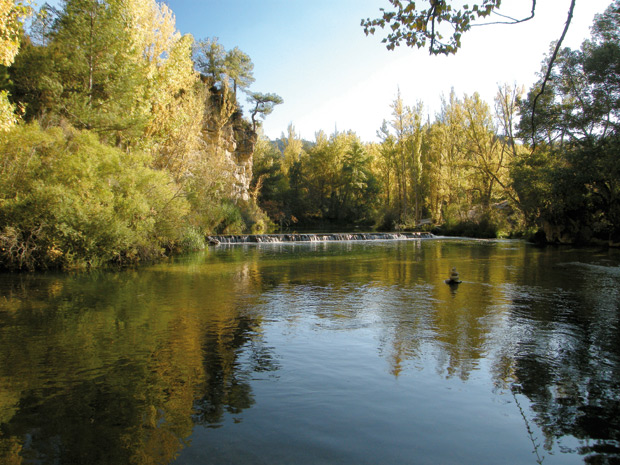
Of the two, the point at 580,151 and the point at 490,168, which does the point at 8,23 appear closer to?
the point at 580,151

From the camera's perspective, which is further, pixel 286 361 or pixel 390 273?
pixel 390 273

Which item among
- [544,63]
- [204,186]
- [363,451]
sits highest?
[544,63]

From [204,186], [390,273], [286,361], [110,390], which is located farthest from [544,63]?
[110,390]

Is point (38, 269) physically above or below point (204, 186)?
below

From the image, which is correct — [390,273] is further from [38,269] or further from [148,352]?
[38,269]

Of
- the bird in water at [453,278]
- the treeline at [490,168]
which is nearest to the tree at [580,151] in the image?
the treeline at [490,168]

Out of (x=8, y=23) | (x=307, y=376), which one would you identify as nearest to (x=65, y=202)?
(x=8, y=23)

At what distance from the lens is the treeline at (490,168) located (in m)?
24.0

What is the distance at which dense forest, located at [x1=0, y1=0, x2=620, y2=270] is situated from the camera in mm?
13211

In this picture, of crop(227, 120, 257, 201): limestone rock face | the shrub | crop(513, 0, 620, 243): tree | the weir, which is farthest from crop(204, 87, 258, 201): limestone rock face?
crop(513, 0, 620, 243): tree

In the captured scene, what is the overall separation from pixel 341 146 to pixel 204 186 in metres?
39.7

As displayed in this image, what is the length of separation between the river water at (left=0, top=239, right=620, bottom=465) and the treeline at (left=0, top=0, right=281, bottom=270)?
9.58ft

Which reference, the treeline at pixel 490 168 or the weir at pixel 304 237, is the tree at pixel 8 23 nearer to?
the treeline at pixel 490 168

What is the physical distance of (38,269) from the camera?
13797 mm
